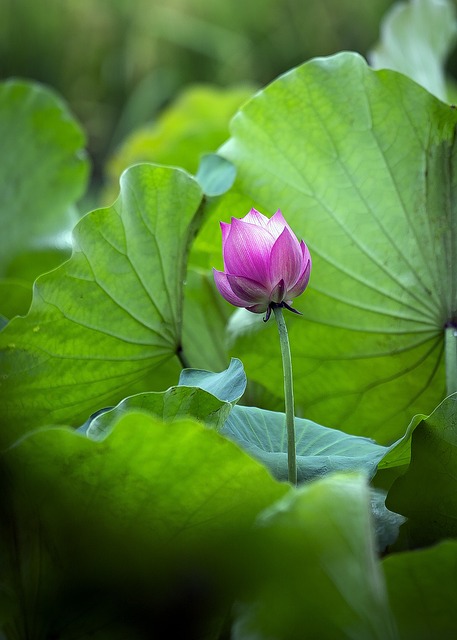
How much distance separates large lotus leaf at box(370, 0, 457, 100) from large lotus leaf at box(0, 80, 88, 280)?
0.31 metres

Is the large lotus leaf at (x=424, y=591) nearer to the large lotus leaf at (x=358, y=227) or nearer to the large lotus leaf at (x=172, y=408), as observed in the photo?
the large lotus leaf at (x=172, y=408)

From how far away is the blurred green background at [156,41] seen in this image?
4.26 metres

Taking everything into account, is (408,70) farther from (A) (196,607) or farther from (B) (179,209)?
(A) (196,607)

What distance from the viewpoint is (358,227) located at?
0.56 metres

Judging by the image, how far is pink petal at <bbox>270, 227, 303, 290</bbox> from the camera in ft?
1.30

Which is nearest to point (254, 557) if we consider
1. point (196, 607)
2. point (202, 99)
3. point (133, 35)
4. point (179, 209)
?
point (196, 607)

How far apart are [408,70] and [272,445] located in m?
0.47

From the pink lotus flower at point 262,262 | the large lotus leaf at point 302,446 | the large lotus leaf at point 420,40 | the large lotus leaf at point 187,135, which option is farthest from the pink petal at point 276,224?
the large lotus leaf at point 187,135

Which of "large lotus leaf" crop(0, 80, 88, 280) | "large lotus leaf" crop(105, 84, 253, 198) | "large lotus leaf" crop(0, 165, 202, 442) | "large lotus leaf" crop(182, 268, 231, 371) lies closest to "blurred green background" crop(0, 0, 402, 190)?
"large lotus leaf" crop(105, 84, 253, 198)

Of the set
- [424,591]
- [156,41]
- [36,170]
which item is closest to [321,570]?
[424,591]

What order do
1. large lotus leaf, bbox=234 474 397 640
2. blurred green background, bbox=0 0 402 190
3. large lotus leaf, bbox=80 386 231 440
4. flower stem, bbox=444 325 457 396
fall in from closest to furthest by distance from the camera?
large lotus leaf, bbox=234 474 397 640, large lotus leaf, bbox=80 386 231 440, flower stem, bbox=444 325 457 396, blurred green background, bbox=0 0 402 190

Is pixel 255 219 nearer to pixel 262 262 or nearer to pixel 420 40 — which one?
pixel 262 262

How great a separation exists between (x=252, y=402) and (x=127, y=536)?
0.28 metres

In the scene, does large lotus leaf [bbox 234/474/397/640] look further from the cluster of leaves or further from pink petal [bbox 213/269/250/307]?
pink petal [bbox 213/269/250/307]
